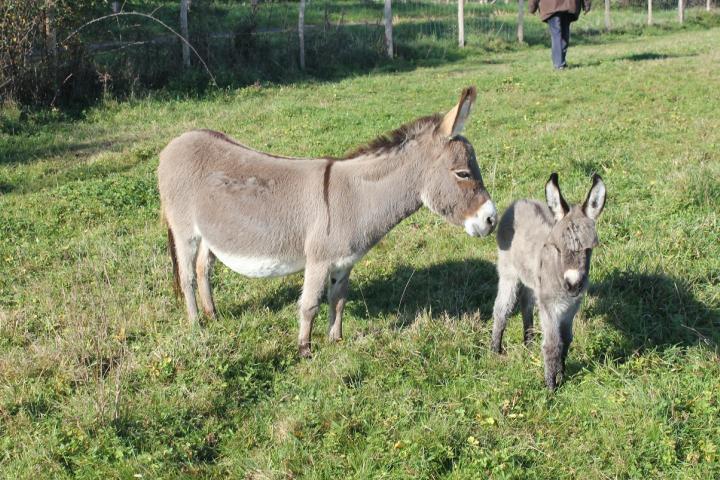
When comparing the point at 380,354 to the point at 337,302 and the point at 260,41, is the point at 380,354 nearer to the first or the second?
the point at 337,302

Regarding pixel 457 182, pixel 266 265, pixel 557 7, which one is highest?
pixel 557 7

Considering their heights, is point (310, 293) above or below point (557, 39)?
below

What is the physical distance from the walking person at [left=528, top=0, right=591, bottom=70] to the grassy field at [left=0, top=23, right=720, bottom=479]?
7257 millimetres

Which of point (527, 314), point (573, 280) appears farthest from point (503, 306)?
point (573, 280)

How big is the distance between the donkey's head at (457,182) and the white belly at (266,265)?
3.80 feet

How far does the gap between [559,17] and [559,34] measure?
0.42m

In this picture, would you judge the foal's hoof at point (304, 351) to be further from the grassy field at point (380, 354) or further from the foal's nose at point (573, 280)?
the foal's nose at point (573, 280)

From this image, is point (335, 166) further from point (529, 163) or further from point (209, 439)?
point (529, 163)

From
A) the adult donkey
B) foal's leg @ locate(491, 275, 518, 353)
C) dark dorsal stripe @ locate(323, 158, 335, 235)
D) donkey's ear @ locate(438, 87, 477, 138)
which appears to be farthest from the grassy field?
donkey's ear @ locate(438, 87, 477, 138)

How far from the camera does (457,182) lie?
4801 millimetres

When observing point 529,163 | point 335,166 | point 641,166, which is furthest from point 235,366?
point 641,166

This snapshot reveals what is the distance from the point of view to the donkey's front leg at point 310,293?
16.3ft

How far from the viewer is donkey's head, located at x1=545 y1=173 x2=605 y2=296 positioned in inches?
162

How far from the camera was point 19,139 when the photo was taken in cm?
1184
